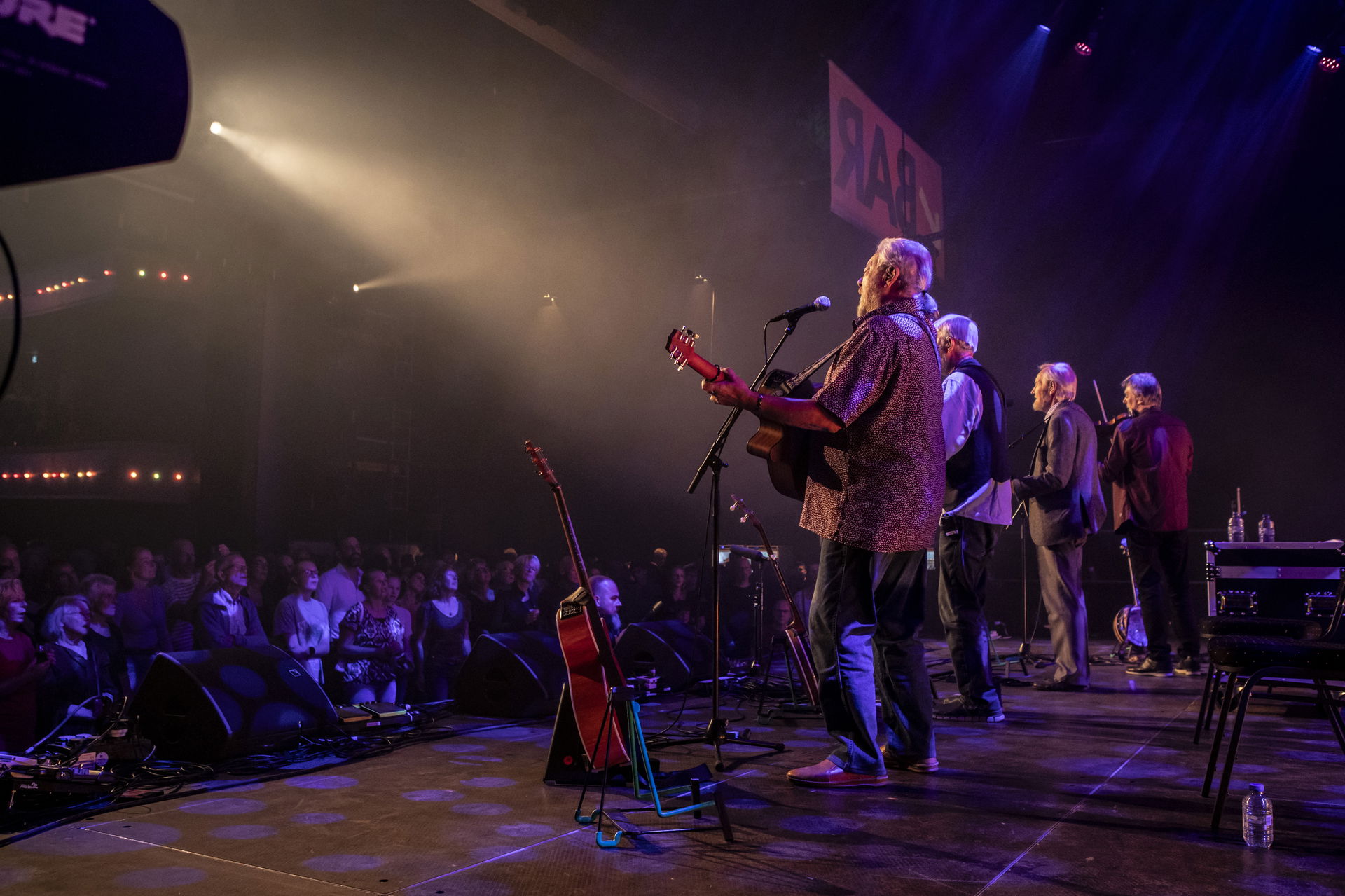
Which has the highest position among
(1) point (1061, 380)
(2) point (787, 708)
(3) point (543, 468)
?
(1) point (1061, 380)

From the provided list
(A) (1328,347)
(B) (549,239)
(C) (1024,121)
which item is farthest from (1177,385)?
(B) (549,239)

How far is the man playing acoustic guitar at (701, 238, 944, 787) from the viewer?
128 inches

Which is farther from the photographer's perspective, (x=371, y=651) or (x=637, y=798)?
(x=371, y=651)

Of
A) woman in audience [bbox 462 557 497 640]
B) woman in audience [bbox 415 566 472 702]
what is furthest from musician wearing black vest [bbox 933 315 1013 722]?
woman in audience [bbox 462 557 497 640]

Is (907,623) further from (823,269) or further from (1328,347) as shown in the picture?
(1328,347)

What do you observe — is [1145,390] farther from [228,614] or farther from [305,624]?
[228,614]

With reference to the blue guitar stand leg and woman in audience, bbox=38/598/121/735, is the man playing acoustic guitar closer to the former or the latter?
the blue guitar stand leg

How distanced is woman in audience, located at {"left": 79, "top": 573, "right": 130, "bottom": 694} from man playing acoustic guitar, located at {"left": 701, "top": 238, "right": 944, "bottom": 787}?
478 cm

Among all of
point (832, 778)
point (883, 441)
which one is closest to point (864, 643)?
point (832, 778)

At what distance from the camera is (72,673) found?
543 cm

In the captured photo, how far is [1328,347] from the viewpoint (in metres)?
10.2

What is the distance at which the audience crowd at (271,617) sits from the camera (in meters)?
5.12

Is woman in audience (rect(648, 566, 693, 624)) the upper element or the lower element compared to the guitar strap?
lower

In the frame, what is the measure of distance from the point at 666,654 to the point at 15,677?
359 cm
